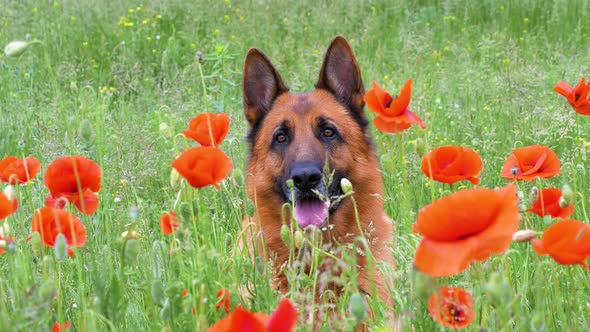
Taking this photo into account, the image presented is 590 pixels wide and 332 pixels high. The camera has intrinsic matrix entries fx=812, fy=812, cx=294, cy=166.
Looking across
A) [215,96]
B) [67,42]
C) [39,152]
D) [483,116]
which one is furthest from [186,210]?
[67,42]

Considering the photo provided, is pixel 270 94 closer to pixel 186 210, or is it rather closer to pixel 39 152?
pixel 39 152

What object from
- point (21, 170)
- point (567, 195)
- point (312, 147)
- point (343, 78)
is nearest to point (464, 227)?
point (567, 195)

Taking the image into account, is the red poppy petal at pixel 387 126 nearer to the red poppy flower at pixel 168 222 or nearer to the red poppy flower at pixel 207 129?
the red poppy flower at pixel 207 129

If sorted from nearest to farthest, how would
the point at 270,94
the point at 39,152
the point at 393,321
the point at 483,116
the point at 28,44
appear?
1. the point at 28,44
2. the point at 393,321
3. the point at 270,94
4. the point at 39,152
5. the point at 483,116

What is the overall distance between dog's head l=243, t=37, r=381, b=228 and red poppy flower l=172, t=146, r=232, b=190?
1.82 m

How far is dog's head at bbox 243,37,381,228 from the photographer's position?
363 centimetres

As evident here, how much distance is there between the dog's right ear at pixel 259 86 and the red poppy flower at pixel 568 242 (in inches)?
Answer: 104

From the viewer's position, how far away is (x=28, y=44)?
168 cm

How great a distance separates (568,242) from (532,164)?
0.71 meters

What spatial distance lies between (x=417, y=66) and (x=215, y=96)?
5.90ft

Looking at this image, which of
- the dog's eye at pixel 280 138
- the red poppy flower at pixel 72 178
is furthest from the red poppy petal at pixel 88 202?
the dog's eye at pixel 280 138

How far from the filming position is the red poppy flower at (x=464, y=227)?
114cm

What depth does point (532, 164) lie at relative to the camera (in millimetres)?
2033

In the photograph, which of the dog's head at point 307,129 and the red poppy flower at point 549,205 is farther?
the dog's head at point 307,129
